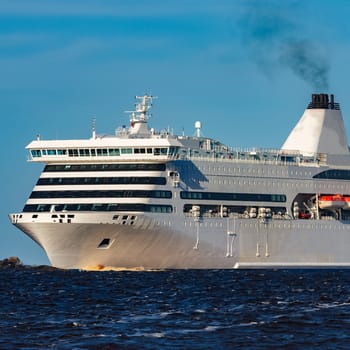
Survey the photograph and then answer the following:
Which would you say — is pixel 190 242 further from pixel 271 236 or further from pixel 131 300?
pixel 131 300

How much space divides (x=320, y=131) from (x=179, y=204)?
18386 millimetres

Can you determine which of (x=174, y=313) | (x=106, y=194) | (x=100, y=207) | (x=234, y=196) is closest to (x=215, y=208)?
(x=234, y=196)

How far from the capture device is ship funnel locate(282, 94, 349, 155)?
89.9 m

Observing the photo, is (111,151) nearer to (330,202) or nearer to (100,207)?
(100,207)

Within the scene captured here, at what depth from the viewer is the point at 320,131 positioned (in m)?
90.5

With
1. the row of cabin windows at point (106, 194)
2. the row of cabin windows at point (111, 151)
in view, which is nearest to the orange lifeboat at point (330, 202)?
the row of cabin windows at point (111, 151)

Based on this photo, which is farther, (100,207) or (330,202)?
(330,202)

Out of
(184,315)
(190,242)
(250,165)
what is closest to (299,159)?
(250,165)

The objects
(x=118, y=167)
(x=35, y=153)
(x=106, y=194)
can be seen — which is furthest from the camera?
(x=35, y=153)

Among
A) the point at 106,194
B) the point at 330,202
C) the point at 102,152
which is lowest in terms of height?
the point at 106,194

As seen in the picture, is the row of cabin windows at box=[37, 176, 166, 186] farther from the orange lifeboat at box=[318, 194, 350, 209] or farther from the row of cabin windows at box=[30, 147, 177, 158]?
the orange lifeboat at box=[318, 194, 350, 209]

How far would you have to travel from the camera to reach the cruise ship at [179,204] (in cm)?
7331

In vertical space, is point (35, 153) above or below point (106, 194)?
above

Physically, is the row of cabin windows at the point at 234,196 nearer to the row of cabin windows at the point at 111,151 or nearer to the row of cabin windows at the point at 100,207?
the row of cabin windows at the point at 100,207
